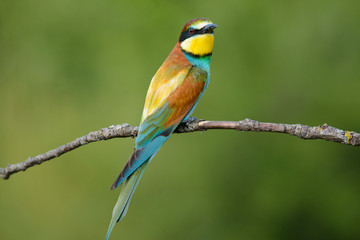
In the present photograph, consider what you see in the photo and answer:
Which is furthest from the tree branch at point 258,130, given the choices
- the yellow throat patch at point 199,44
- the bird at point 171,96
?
the yellow throat patch at point 199,44

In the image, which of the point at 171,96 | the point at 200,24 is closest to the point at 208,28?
the point at 200,24

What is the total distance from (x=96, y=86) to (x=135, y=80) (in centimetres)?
41

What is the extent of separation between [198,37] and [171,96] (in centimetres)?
41

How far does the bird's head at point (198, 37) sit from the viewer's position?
279 cm

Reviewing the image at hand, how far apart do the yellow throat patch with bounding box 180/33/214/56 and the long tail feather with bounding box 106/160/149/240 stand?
793 mm

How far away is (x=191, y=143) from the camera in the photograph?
386cm

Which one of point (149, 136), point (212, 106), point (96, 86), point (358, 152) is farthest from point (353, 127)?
point (96, 86)

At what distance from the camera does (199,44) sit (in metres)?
2.85

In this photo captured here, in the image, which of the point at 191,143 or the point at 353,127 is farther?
the point at 191,143

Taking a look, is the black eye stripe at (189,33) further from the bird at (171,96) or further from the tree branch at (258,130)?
the tree branch at (258,130)

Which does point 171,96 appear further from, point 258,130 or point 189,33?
point 258,130

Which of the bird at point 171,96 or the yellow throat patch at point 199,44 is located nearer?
the bird at point 171,96

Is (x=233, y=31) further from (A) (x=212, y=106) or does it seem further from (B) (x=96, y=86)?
(B) (x=96, y=86)

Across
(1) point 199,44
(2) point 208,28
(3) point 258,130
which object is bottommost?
(3) point 258,130
